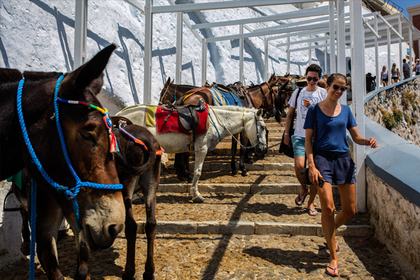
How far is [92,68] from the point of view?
1490mm

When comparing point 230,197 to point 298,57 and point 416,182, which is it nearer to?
point 416,182

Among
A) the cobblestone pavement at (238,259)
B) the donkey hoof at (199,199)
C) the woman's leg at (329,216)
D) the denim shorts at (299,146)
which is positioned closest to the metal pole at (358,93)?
the cobblestone pavement at (238,259)

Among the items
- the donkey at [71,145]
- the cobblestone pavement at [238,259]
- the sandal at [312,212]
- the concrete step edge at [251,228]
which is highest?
the donkey at [71,145]

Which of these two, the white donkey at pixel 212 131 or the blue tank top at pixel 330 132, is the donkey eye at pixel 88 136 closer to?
the blue tank top at pixel 330 132

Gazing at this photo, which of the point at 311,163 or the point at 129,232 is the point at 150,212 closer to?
the point at 129,232

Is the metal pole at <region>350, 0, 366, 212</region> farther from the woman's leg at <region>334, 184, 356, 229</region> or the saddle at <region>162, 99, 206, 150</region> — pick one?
the saddle at <region>162, 99, 206, 150</region>

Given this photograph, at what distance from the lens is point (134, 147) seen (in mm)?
3346

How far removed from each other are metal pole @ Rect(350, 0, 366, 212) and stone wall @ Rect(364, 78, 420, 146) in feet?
21.5

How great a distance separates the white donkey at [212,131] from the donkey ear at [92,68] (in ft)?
13.5

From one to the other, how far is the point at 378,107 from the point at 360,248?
1017 cm

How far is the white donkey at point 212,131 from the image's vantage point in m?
5.70

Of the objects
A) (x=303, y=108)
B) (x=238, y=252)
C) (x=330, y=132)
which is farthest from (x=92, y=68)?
(x=303, y=108)

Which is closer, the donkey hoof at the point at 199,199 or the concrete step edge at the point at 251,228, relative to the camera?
the concrete step edge at the point at 251,228

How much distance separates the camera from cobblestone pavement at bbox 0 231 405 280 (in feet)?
10.9
